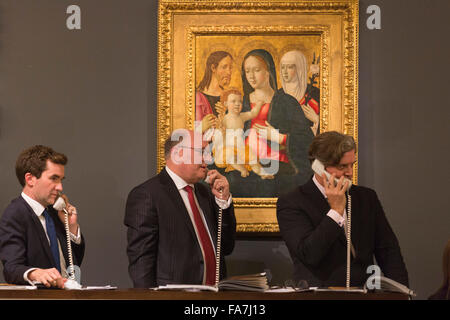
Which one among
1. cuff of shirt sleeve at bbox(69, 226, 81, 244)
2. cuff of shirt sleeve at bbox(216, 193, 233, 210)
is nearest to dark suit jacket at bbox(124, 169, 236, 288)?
cuff of shirt sleeve at bbox(216, 193, 233, 210)

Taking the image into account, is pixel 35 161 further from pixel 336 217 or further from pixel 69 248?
pixel 336 217

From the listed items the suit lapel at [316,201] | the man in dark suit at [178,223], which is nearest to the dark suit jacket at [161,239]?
the man in dark suit at [178,223]

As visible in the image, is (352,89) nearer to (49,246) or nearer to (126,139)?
(126,139)

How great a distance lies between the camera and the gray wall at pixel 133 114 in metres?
5.55

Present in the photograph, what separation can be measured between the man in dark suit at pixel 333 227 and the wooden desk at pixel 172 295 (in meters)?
0.81

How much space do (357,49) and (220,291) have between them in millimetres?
2805

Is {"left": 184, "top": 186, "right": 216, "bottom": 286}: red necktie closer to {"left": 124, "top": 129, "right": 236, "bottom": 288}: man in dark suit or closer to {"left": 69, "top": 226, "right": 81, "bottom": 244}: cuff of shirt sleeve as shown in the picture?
{"left": 124, "top": 129, "right": 236, "bottom": 288}: man in dark suit

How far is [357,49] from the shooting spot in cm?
557

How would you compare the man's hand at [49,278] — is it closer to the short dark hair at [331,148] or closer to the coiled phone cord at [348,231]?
the coiled phone cord at [348,231]

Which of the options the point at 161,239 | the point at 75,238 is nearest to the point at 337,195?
the point at 161,239

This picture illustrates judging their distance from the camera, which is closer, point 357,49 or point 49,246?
point 49,246

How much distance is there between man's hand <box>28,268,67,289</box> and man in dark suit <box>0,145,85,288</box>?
0.22 feet

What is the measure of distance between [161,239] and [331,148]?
136cm
